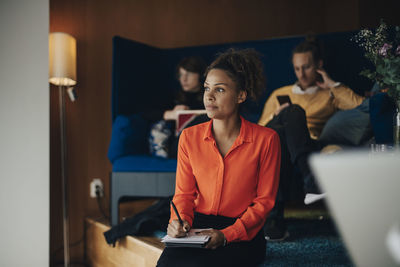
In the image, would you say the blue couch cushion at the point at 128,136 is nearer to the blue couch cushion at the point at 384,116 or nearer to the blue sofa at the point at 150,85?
the blue sofa at the point at 150,85

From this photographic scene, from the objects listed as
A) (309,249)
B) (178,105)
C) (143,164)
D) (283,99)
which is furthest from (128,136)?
(309,249)

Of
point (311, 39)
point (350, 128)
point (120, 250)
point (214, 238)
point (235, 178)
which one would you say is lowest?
point (120, 250)

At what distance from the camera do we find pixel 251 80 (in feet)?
3.61

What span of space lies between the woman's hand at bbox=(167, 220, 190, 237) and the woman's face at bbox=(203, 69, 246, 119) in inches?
13.8

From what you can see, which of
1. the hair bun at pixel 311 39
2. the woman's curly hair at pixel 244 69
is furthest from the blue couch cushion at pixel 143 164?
the hair bun at pixel 311 39

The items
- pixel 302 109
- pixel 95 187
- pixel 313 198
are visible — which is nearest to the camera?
pixel 313 198

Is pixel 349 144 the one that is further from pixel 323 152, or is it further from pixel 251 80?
pixel 251 80

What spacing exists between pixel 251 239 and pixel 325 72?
1422mm

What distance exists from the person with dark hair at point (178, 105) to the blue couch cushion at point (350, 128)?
867 mm

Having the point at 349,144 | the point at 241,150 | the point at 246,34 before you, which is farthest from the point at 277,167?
the point at 246,34

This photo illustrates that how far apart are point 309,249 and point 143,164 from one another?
3.15 feet

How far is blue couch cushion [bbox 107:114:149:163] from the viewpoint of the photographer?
194 centimetres

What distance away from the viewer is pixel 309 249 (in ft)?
4.42

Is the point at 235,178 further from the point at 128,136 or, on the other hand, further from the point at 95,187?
the point at 95,187
